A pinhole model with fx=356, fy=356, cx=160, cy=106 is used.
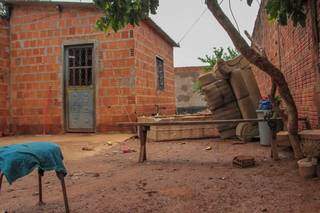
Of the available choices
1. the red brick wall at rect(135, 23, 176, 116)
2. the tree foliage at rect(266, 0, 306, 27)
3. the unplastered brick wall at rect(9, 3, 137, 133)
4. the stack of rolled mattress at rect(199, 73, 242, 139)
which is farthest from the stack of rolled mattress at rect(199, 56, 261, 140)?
the tree foliage at rect(266, 0, 306, 27)

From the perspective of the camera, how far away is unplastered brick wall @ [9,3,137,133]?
37.7 feet

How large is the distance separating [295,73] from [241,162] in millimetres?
2481

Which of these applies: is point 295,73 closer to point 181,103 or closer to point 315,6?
point 315,6

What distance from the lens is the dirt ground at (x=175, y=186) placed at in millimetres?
3930

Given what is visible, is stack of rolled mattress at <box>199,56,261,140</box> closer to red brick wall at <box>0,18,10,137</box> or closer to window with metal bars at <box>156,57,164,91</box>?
window with metal bars at <box>156,57,164,91</box>

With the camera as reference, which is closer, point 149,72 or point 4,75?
point 4,75

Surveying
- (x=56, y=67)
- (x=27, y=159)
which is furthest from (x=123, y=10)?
(x=56, y=67)

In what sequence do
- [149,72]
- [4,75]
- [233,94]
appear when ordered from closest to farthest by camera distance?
[233,94] → [4,75] → [149,72]

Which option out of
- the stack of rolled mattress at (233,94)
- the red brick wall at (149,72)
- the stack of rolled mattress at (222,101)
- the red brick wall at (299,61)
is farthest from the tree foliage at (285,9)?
the red brick wall at (149,72)

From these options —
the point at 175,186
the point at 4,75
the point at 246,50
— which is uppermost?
the point at 4,75

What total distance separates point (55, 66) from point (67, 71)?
43cm

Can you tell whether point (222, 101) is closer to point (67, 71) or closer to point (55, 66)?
point (67, 71)

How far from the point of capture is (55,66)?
12.0 meters

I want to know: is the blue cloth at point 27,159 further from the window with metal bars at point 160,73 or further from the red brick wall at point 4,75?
the window with metal bars at point 160,73
